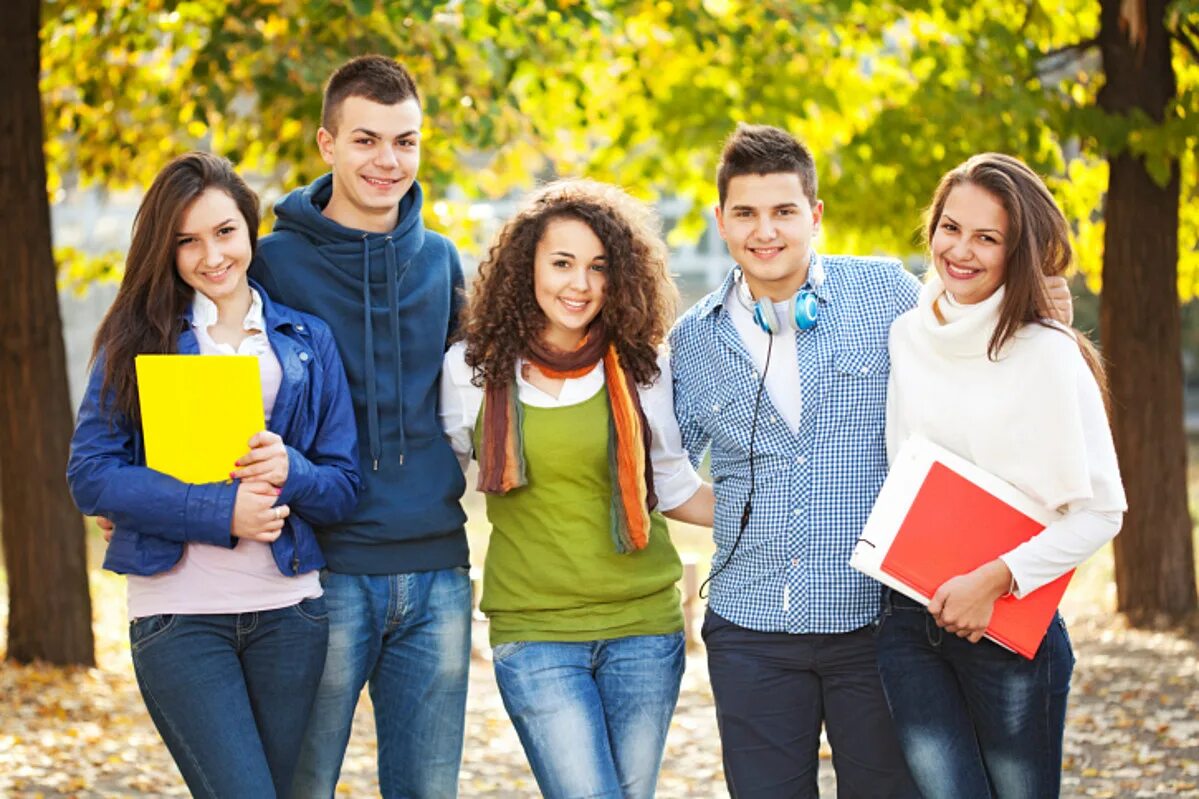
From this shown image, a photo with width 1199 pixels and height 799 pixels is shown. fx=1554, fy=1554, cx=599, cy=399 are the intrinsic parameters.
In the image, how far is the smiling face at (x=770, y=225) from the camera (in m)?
4.21

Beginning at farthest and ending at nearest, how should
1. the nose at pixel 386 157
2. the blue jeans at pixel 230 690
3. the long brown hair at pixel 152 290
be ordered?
the nose at pixel 386 157, the long brown hair at pixel 152 290, the blue jeans at pixel 230 690

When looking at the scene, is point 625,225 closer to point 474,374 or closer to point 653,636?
point 474,374

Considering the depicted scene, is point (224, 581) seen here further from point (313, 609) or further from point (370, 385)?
point (370, 385)

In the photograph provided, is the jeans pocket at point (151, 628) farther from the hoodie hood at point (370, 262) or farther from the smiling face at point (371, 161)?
the smiling face at point (371, 161)

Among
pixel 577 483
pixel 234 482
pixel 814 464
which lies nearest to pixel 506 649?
pixel 577 483

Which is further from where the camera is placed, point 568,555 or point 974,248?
point 568,555

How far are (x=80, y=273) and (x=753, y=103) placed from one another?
194 inches

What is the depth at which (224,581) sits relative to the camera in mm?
3943

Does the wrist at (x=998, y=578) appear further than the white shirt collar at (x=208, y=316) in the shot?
No

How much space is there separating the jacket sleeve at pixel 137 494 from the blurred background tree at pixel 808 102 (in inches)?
160

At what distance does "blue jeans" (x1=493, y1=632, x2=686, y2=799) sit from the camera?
13.4 ft

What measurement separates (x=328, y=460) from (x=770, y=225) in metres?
1.35

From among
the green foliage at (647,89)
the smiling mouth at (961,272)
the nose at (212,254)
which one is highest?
the green foliage at (647,89)

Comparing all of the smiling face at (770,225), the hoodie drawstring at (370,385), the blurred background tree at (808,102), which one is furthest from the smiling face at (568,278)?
the blurred background tree at (808,102)
